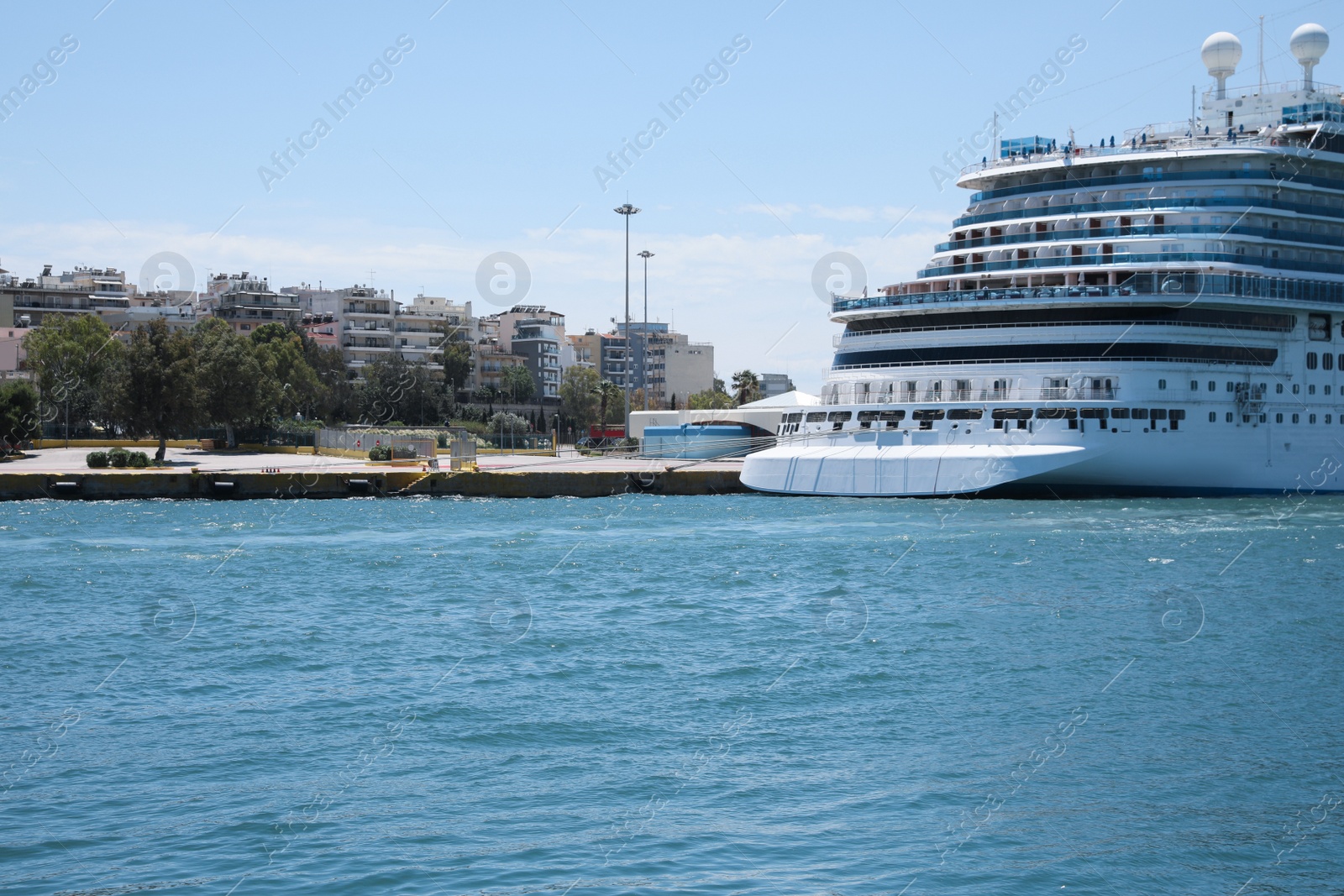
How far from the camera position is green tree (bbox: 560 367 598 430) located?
127562 mm

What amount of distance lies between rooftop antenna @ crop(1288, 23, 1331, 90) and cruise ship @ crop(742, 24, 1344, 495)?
3.06 metres

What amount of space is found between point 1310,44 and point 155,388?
57.3 metres

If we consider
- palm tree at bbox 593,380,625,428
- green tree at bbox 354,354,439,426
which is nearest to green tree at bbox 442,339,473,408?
green tree at bbox 354,354,439,426

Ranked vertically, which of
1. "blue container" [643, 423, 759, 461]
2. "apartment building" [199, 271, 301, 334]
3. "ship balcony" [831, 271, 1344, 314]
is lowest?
"blue container" [643, 423, 759, 461]

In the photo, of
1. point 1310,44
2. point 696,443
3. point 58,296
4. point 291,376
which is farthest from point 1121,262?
point 58,296

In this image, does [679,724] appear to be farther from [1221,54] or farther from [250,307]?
[250,307]

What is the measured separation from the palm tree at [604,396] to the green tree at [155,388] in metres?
53.4

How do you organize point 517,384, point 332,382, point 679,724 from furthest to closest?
point 517,384 < point 332,382 < point 679,724

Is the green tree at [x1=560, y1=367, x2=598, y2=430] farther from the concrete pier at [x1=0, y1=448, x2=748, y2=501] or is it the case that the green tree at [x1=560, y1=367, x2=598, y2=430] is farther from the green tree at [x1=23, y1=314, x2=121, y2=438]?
the concrete pier at [x1=0, y1=448, x2=748, y2=501]

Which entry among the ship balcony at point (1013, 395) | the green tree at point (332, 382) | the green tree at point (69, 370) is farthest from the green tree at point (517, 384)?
the ship balcony at point (1013, 395)

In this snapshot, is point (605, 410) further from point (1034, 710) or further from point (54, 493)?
point (1034, 710)

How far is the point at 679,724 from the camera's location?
1731cm

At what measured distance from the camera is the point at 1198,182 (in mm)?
52469

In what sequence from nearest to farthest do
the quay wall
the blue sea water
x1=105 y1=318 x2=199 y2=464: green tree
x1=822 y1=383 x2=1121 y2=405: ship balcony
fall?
the blue sea water < x1=822 y1=383 x2=1121 y2=405: ship balcony < the quay wall < x1=105 y1=318 x2=199 y2=464: green tree
